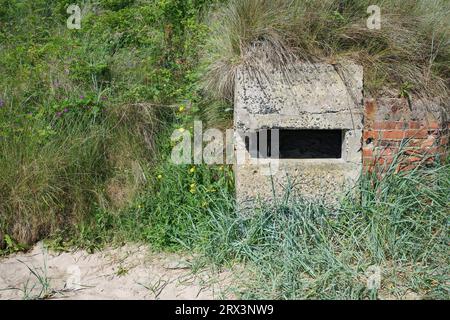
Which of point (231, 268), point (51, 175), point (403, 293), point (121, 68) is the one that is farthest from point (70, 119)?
point (403, 293)

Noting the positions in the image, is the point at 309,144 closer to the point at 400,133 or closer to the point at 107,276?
the point at 400,133

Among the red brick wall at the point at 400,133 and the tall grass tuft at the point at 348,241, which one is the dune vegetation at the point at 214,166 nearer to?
the tall grass tuft at the point at 348,241

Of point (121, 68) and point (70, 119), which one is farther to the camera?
point (121, 68)

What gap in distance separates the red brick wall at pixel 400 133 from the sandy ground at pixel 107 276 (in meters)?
1.57

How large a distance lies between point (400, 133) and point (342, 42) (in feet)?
2.93

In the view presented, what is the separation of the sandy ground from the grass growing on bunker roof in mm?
1616

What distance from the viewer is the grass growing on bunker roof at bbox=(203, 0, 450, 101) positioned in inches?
153

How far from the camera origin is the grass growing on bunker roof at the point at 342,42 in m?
3.88

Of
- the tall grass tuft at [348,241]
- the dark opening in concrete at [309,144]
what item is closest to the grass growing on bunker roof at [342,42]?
the dark opening in concrete at [309,144]

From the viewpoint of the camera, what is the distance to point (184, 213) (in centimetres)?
405

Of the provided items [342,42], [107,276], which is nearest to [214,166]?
[107,276]

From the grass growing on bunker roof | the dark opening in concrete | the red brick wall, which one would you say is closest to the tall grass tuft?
the red brick wall

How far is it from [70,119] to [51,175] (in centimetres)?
60

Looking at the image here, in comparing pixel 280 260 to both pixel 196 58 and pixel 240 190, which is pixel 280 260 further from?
pixel 196 58
